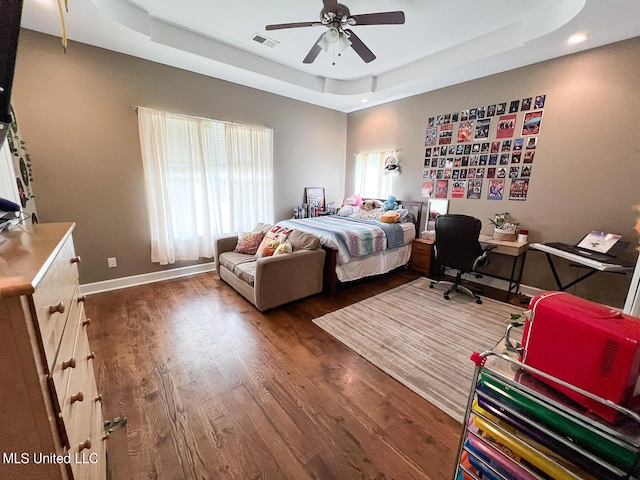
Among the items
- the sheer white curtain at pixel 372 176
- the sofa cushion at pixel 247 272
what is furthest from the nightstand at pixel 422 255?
the sofa cushion at pixel 247 272

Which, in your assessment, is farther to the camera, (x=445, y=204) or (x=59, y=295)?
(x=445, y=204)

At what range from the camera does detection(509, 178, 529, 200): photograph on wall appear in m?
3.15

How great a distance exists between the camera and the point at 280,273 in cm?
262

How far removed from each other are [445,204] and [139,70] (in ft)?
14.5

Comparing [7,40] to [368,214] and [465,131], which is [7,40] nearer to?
[368,214]

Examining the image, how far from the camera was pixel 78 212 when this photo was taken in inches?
113

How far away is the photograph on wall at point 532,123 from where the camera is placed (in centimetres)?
300

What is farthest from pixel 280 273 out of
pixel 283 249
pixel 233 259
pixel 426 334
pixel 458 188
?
pixel 458 188

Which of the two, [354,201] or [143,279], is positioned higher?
[354,201]

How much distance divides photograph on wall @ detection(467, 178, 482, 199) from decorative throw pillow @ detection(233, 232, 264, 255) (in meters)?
2.98

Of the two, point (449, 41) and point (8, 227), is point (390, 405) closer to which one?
point (8, 227)

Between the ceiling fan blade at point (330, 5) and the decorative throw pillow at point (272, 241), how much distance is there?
2062mm

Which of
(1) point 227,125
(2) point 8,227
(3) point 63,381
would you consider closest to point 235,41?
(1) point 227,125

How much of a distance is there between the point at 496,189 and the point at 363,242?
1921 millimetres
